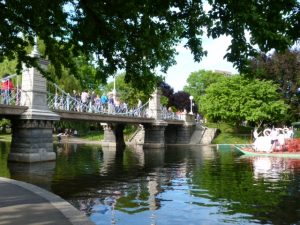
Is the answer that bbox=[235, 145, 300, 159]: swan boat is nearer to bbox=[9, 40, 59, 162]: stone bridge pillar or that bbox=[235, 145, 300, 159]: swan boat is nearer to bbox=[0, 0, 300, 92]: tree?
bbox=[9, 40, 59, 162]: stone bridge pillar

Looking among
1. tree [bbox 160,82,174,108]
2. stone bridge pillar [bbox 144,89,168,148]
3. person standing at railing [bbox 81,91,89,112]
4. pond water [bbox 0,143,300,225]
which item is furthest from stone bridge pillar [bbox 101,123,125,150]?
tree [bbox 160,82,174,108]

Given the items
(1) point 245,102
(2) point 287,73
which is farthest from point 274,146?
(2) point 287,73

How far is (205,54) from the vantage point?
286 inches

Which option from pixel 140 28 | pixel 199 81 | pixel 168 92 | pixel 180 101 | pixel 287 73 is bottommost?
pixel 140 28

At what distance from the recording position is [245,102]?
50.7m

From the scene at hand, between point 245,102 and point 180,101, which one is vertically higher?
point 180,101

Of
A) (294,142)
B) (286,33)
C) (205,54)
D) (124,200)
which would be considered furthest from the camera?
(294,142)

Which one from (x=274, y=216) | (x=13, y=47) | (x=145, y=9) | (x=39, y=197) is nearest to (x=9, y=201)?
(x=39, y=197)

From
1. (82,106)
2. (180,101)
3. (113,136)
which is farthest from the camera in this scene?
(180,101)

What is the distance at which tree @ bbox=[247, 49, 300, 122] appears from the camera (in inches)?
1945

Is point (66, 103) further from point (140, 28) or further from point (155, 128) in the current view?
point (140, 28)

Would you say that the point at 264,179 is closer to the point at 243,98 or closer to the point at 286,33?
the point at 286,33

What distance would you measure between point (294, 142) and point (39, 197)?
78.8 ft

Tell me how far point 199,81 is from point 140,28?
83.0 metres
